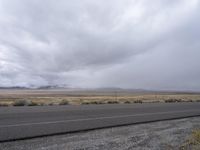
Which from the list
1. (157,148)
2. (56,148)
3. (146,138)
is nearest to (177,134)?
(146,138)

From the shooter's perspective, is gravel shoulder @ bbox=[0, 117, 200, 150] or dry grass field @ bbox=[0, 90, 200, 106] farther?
dry grass field @ bbox=[0, 90, 200, 106]

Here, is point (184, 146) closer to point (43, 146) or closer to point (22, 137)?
point (43, 146)

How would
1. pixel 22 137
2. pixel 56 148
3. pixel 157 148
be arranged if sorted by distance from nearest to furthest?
1. pixel 56 148
2. pixel 157 148
3. pixel 22 137

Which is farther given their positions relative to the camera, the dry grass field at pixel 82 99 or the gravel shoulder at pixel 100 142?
the dry grass field at pixel 82 99

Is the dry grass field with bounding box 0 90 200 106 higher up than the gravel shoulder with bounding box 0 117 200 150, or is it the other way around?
the dry grass field with bounding box 0 90 200 106

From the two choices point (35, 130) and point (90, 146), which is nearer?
point (90, 146)

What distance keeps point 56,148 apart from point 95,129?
4.51 metres

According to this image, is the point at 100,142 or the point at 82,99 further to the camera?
the point at 82,99

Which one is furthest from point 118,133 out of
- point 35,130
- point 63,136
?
point 35,130

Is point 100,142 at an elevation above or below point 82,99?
below

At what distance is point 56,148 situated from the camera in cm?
809

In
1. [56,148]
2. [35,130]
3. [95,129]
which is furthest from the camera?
[95,129]

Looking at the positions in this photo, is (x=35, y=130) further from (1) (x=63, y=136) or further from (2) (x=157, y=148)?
(2) (x=157, y=148)

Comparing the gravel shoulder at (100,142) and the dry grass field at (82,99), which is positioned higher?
the dry grass field at (82,99)
